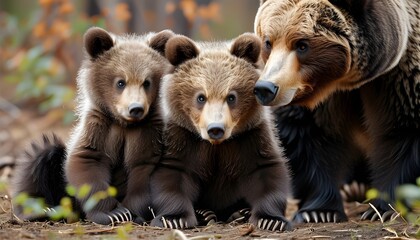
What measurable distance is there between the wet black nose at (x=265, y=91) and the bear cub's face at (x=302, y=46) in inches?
4.1

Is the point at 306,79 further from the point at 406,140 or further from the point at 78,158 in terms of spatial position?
the point at 78,158

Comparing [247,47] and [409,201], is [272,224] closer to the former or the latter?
[247,47]

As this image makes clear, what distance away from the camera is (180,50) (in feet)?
20.3

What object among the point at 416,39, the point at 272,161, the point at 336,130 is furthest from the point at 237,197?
the point at 416,39

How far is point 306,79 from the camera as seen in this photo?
6.27 m

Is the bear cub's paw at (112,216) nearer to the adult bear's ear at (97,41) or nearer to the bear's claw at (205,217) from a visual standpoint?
the bear's claw at (205,217)

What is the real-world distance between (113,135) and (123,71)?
479 millimetres

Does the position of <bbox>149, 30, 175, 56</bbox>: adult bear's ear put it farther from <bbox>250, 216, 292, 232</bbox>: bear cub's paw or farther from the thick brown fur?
<bbox>250, 216, 292, 232</bbox>: bear cub's paw

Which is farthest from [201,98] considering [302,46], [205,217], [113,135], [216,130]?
[205,217]

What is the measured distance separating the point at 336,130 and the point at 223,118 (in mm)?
1847

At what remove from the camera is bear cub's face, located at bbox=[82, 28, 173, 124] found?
6117mm

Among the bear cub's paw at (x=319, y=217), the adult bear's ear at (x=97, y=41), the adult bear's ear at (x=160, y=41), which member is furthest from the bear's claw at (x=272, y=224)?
the adult bear's ear at (x=97, y=41)

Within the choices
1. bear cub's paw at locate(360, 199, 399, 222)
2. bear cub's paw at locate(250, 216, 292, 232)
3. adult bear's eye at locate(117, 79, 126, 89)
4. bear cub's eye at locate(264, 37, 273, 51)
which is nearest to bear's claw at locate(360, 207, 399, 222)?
→ bear cub's paw at locate(360, 199, 399, 222)

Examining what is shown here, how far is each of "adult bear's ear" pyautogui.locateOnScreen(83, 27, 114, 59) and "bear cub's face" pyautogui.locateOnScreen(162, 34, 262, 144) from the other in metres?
0.50
